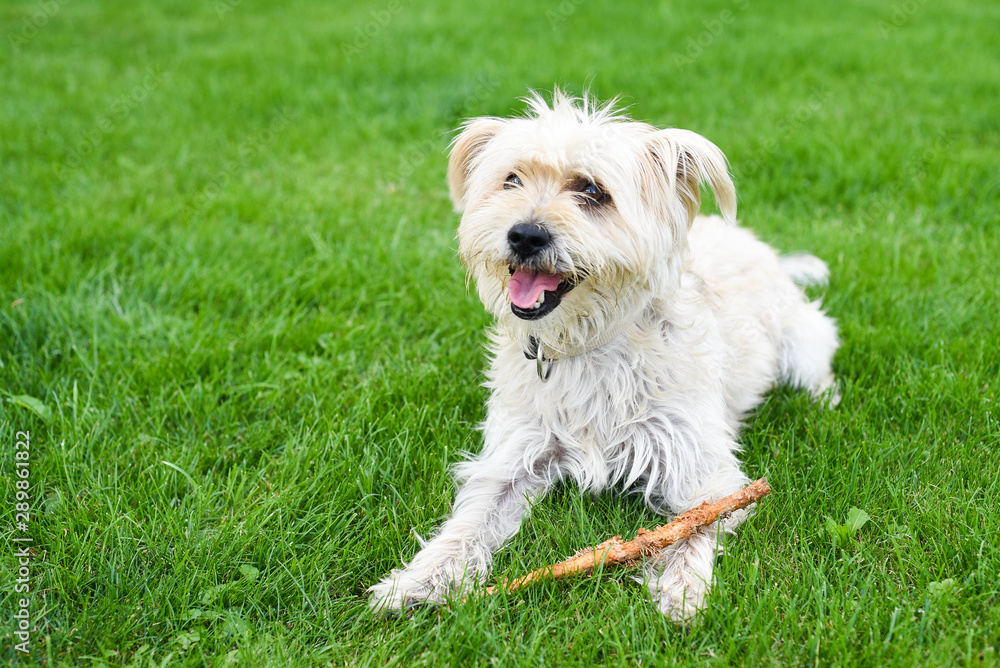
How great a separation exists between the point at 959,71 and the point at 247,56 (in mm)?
7651

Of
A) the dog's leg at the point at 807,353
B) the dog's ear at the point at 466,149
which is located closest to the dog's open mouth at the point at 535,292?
the dog's ear at the point at 466,149

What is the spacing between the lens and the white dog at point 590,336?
2.72m

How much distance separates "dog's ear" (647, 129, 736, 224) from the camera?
286 centimetres

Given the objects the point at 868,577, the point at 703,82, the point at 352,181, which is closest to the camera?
the point at 868,577

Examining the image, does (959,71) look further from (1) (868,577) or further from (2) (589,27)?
(1) (868,577)

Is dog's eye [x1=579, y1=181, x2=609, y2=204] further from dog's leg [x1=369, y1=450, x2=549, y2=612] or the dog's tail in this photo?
the dog's tail

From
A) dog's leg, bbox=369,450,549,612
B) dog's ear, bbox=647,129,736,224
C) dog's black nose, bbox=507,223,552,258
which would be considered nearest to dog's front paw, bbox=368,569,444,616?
dog's leg, bbox=369,450,549,612

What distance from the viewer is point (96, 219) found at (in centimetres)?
515

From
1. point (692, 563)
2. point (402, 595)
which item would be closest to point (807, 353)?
point (692, 563)

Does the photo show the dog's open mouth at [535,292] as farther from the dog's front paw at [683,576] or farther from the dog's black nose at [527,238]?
the dog's front paw at [683,576]

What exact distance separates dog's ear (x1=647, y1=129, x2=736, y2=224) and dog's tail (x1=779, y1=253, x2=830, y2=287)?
6.09 feet

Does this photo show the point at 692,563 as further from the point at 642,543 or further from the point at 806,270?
the point at 806,270

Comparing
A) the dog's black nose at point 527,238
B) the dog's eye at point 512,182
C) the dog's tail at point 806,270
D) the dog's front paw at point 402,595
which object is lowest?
the dog's front paw at point 402,595

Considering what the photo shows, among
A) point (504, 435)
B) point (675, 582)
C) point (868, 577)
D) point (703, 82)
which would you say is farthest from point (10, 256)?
point (703, 82)
